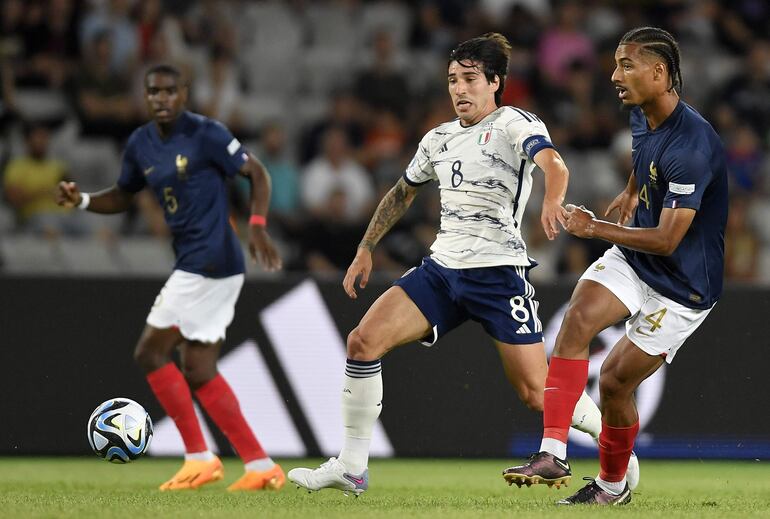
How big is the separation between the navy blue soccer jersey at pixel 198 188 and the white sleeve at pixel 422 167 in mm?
1245

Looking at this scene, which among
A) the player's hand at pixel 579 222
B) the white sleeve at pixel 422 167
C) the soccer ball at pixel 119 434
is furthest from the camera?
the soccer ball at pixel 119 434

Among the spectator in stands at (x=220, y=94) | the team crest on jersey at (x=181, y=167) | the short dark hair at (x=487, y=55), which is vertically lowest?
the spectator in stands at (x=220, y=94)

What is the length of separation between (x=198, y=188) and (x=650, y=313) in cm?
271

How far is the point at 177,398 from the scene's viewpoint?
23.4 ft

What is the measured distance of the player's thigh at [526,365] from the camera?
607 centimetres

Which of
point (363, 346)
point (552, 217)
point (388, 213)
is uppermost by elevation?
point (552, 217)

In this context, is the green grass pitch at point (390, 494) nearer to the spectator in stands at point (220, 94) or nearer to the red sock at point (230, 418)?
the red sock at point (230, 418)

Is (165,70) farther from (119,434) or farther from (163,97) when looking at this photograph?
(119,434)

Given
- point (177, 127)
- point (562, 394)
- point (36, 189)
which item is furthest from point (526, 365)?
point (36, 189)

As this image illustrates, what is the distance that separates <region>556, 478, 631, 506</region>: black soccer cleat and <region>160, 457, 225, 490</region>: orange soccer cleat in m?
2.07

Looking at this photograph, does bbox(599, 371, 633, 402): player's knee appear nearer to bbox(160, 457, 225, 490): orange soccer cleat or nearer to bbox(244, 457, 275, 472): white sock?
bbox(244, 457, 275, 472): white sock

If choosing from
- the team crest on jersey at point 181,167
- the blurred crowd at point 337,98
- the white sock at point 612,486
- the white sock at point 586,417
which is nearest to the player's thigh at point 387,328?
the white sock at point 586,417

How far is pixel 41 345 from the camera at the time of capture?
8664 mm

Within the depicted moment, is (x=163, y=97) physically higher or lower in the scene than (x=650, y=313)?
higher
